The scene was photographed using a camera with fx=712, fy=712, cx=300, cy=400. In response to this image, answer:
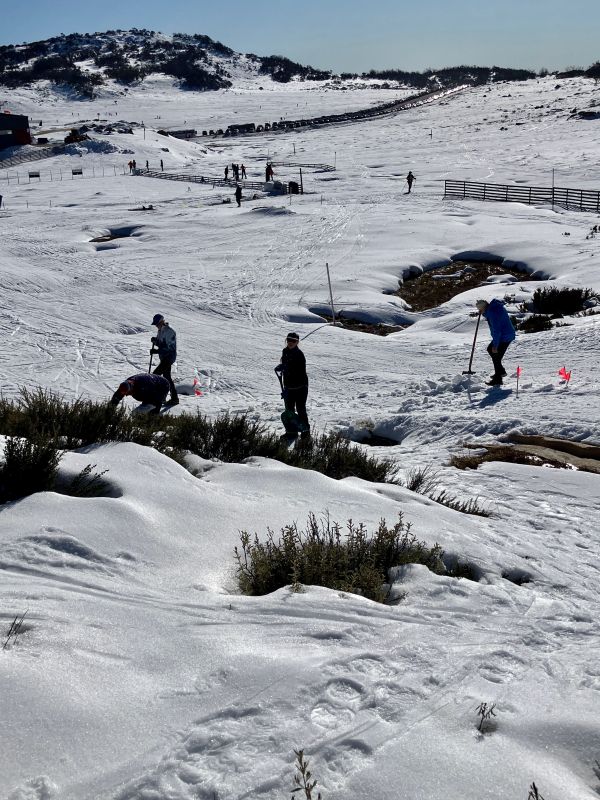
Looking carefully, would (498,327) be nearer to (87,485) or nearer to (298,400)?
(298,400)

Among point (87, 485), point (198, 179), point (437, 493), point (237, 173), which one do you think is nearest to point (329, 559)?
point (87, 485)

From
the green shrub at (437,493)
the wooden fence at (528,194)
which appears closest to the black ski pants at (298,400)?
the green shrub at (437,493)

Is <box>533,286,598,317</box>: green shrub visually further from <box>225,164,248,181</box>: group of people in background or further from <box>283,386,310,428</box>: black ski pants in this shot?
<box>225,164,248,181</box>: group of people in background

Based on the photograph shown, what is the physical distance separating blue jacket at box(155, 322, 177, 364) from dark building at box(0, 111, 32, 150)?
5542 centimetres

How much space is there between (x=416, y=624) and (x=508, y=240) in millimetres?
23338

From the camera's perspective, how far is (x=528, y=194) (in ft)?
121

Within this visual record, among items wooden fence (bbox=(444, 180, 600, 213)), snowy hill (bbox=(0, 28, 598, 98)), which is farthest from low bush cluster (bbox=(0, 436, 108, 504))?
snowy hill (bbox=(0, 28, 598, 98))

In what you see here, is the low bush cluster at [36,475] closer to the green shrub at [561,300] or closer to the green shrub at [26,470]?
the green shrub at [26,470]

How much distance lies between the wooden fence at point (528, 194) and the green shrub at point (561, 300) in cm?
1707

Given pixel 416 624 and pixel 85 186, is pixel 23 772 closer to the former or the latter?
pixel 416 624

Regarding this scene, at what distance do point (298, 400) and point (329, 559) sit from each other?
5.30m

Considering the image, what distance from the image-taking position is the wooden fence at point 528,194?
3415cm

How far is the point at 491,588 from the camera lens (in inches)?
185

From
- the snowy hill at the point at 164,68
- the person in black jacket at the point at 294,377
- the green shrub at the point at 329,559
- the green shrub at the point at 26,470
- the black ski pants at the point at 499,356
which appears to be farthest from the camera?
the snowy hill at the point at 164,68
